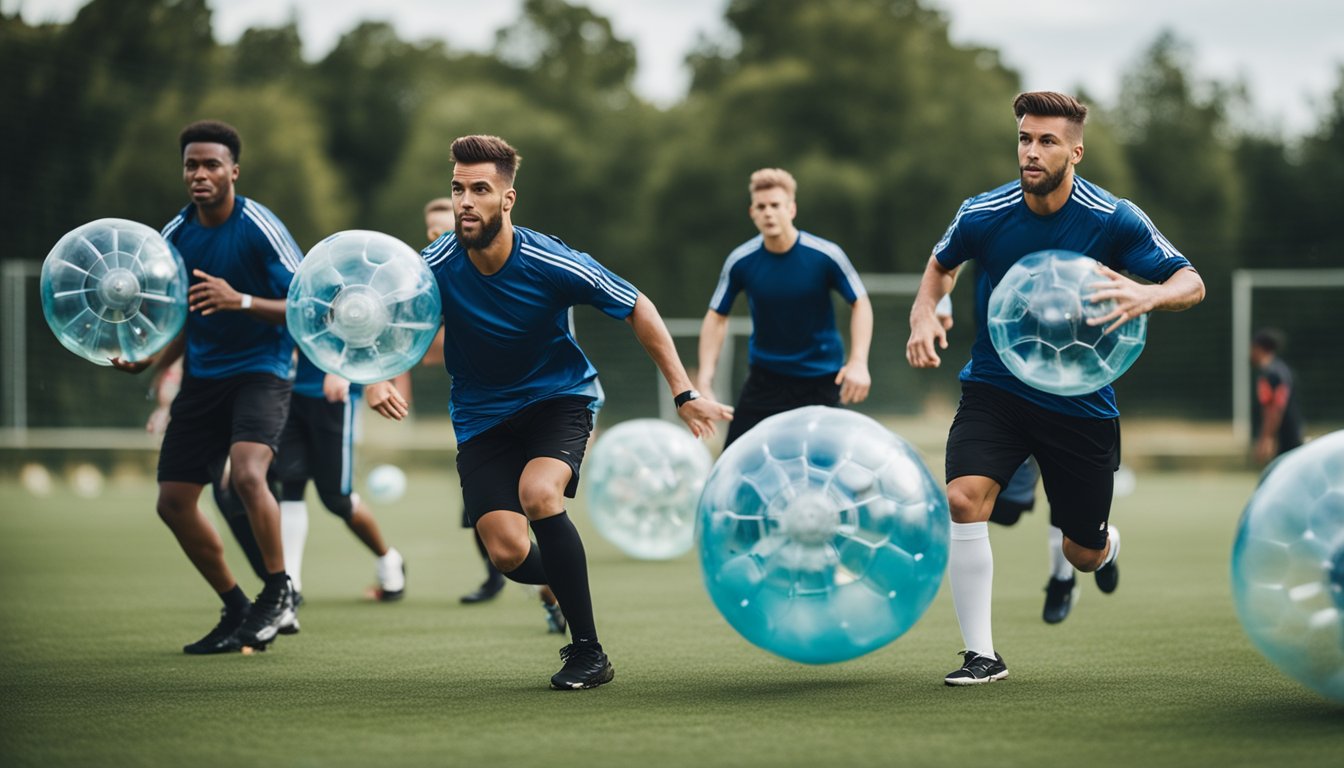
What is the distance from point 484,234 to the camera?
20.3 ft

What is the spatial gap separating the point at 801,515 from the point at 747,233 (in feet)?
125

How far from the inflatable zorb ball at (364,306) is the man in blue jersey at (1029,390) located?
199 centimetres

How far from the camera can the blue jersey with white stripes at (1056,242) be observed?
6.11 metres

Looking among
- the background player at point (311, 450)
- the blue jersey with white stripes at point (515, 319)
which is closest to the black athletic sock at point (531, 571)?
the blue jersey with white stripes at point (515, 319)

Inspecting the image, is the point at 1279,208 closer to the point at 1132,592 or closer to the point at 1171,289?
the point at 1132,592

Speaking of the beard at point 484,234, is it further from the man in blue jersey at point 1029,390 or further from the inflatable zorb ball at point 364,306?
the man in blue jersey at point 1029,390

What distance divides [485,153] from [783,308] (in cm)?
329

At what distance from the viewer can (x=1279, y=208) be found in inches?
1783

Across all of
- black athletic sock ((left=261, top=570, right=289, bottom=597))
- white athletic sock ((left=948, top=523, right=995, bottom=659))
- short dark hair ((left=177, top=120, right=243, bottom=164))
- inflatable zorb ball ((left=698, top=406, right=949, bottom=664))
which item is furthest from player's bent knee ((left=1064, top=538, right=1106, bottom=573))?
short dark hair ((left=177, top=120, right=243, bottom=164))

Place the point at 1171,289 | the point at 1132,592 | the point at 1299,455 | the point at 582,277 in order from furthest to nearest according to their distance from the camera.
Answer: the point at 1132,592 → the point at 582,277 → the point at 1171,289 → the point at 1299,455

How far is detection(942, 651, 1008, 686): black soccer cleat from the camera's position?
5996 millimetres

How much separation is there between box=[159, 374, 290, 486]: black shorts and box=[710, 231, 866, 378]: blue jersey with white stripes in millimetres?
2994

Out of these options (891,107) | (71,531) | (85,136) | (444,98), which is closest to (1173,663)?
(71,531)

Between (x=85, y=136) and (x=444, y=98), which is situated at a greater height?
(x=444, y=98)
